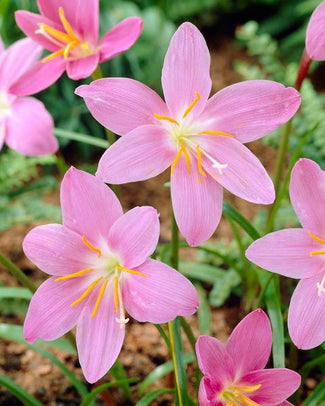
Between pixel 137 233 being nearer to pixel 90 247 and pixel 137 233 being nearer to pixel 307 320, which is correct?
pixel 90 247

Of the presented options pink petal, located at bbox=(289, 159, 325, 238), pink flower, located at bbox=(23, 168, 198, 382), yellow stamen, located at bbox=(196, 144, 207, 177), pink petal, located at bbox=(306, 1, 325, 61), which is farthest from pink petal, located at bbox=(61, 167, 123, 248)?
pink petal, located at bbox=(306, 1, 325, 61)

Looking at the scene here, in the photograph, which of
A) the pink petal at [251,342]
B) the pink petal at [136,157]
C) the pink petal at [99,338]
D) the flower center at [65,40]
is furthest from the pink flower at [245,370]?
the flower center at [65,40]

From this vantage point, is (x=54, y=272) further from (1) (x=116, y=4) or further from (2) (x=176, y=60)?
(1) (x=116, y=4)

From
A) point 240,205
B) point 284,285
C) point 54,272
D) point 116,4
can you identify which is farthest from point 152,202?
point 54,272

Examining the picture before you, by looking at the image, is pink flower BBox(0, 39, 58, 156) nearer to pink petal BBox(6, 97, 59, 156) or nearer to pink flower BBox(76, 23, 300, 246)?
pink petal BBox(6, 97, 59, 156)

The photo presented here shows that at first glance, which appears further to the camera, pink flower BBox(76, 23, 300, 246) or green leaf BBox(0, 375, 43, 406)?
green leaf BBox(0, 375, 43, 406)
